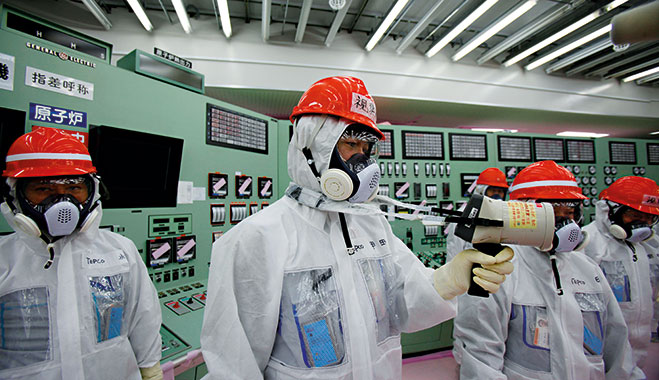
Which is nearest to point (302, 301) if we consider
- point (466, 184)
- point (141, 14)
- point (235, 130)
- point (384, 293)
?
point (384, 293)

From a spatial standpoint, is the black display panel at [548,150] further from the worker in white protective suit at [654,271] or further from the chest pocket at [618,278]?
the chest pocket at [618,278]

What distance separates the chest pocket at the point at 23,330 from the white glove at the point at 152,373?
15.9 inches

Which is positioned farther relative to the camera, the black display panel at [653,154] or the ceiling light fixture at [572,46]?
the black display panel at [653,154]

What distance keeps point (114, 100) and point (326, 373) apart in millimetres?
2054

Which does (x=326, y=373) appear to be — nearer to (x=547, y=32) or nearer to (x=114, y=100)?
(x=114, y=100)

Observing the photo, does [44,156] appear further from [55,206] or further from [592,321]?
[592,321]

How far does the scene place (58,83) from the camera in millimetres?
1582

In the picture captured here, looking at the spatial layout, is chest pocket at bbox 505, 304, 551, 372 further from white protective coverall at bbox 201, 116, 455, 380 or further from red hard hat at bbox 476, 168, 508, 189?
red hard hat at bbox 476, 168, 508, 189

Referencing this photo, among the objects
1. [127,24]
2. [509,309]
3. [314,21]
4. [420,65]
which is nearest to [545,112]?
[420,65]

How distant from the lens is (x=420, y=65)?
4.12 m

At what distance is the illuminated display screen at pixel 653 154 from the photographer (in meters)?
4.66

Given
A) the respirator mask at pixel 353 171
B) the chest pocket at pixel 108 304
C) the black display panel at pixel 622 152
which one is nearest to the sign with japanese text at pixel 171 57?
the chest pocket at pixel 108 304

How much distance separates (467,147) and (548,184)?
2.30 m

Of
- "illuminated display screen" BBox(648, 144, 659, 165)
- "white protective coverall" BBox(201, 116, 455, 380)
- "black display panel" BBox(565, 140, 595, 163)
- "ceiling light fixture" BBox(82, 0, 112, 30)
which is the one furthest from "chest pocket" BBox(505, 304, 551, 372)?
"illuminated display screen" BBox(648, 144, 659, 165)
